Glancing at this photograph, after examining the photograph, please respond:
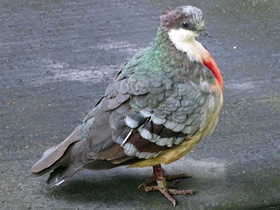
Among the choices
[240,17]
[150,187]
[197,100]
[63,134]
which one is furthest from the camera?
[240,17]

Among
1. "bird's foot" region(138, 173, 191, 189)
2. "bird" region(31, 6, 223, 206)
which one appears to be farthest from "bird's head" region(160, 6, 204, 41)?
"bird's foot" region(138, 173, 191, 189)

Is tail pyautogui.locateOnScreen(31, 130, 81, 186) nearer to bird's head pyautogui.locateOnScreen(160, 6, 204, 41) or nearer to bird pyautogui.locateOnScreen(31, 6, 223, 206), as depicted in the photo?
bird pyautogui.locateOnScreen(31, 6, 223, 206)

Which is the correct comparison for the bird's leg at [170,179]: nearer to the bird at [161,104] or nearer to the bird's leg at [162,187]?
the bird's leg at [162,187]

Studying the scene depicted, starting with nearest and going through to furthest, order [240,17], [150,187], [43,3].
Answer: [150,187]
[240,17]
[43,3]

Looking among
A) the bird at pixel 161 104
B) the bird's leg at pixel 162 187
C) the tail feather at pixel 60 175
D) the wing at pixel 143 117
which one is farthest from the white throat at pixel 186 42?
the tail feather at pixel 60 175

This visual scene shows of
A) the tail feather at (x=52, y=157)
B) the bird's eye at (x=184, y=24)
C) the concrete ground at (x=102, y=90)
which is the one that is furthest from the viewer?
the concrete ground at (x=102, y=90)

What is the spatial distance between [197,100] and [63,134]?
1.22 meters

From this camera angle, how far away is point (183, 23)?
2727mm

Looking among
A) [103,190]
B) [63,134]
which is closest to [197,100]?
[103,190]

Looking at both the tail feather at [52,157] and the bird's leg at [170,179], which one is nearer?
the tail feather at [52,157]

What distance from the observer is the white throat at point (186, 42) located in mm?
2762

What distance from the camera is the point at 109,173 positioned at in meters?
3.33

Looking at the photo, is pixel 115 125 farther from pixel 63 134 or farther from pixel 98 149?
pixel 63 134

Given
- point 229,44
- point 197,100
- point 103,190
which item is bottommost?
point 103,190
